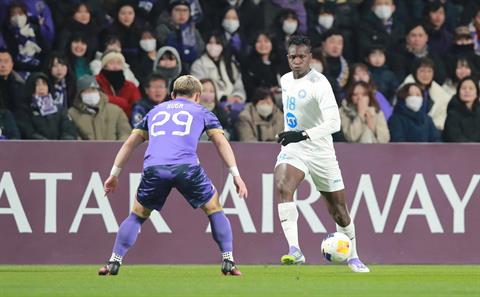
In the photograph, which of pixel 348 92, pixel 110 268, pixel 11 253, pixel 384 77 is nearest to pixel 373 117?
pixel 348 92

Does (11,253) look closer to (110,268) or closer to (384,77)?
(110,268)

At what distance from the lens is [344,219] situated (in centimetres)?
1459

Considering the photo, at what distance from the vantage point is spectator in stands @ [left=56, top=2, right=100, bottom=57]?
19.0m

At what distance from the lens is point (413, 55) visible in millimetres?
21156

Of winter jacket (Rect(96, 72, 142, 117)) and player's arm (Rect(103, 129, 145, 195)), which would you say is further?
winter jacket (Rect(96, 72, 142, 117))

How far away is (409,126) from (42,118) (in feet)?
17.0

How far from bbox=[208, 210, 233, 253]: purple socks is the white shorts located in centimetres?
148

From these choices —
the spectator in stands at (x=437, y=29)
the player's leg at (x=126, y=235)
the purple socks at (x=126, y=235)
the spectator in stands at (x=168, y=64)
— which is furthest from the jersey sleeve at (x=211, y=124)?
the spectator in stands at (x=437, y=29)

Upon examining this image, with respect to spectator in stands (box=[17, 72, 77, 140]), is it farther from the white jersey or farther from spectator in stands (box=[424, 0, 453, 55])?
spectator in stands (box=[424, 0, 453, 55])

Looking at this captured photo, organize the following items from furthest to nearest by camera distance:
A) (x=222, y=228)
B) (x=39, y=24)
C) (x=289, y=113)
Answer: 1. (x=39, y=24)
2. (x=289, y=113)
3. (x=222, y=228)

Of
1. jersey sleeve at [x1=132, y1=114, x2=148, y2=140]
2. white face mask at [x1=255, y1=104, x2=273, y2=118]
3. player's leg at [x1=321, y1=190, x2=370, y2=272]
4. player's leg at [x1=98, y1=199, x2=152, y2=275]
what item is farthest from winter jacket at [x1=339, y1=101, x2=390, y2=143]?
player's leg at [x1=98, y1=199, x2=152, y2=275]

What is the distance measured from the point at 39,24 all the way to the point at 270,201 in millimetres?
4320

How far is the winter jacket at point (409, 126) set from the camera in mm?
19141

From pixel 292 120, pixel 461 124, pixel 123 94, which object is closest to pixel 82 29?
pixel 123 94
